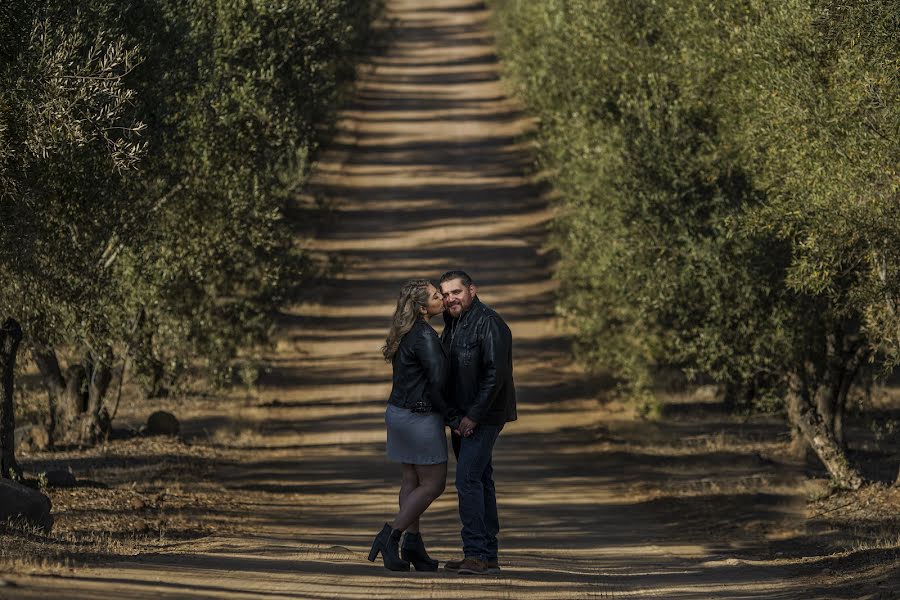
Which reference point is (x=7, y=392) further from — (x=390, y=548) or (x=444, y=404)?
(x=444, y=404)

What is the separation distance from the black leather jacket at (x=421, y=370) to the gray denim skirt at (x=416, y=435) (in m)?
Result: 0.09

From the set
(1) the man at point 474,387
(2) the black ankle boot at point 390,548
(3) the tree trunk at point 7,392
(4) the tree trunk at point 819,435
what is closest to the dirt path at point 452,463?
(2) the black ankle boot at point 390,548

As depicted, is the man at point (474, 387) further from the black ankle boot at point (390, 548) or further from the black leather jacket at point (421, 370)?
the black ankle boot at point (390, 548)

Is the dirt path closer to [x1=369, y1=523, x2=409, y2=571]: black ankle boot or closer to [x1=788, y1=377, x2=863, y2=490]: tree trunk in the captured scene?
[x1=369, y1=523, x2=409, y2=571]: black ankle boot

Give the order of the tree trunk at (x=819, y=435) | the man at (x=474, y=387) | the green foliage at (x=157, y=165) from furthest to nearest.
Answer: the tree trunk at (x=819, y=435), the green foliage at (x=157, y=165), the man at (x=474, y=387)

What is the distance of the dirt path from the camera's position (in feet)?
35.1

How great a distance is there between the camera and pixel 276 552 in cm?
1185

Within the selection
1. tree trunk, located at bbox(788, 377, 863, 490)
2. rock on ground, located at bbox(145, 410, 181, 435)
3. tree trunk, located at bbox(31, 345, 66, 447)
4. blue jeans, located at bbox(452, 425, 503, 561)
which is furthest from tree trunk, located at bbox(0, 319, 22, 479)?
tree trunk, located at bbox(788, 377, 863, 490)

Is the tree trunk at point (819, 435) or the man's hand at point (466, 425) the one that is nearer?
the man's hand at point (466, 425)

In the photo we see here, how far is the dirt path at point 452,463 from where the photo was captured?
1070 centimetres

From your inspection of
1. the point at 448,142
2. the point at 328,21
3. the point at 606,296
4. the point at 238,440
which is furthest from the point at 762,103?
the point at 448,142

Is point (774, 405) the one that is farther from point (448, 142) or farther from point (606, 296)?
point (448, 142)

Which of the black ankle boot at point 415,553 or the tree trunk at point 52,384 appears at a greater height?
the black ankle boot at point 415,553

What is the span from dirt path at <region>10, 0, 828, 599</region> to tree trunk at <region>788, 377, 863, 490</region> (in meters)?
0.84
